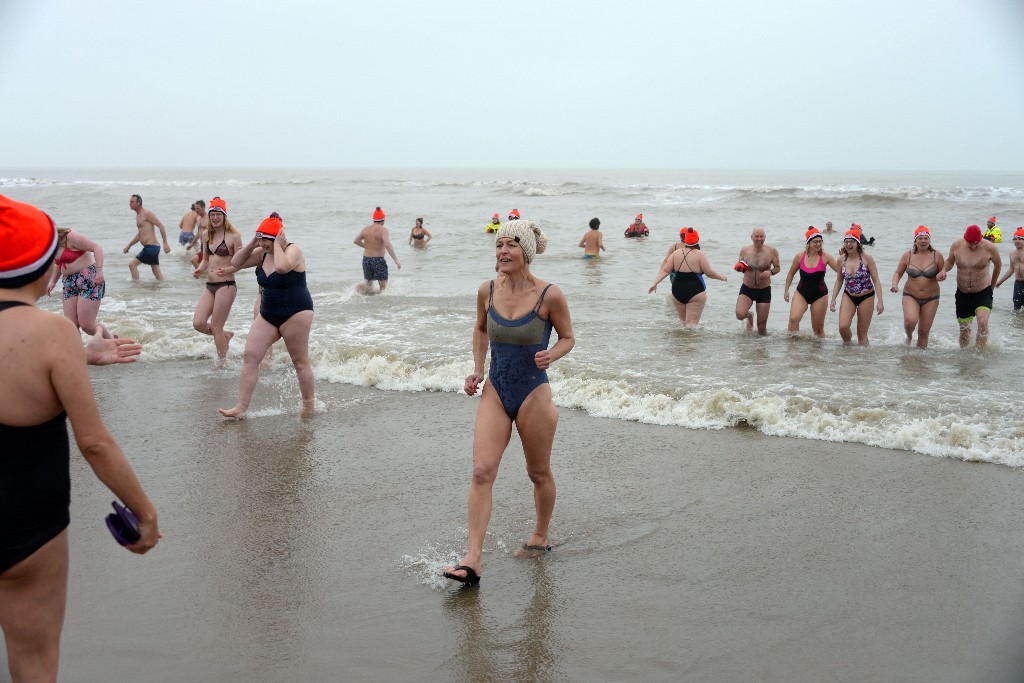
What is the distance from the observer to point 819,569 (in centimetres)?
447

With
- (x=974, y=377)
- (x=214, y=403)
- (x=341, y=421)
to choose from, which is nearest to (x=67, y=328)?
(x=341, y=421)

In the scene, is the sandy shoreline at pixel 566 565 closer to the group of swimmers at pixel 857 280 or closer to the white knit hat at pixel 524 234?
the white knit hat at pixel 524 234

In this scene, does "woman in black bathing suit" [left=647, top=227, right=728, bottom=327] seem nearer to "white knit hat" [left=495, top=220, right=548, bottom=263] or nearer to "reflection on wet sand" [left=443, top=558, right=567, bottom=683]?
"white knit hat" [left=495, top=220, right=548, bottom=263]

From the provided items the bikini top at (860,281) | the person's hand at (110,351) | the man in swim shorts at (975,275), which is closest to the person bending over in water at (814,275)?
the bikini top at (860,281)

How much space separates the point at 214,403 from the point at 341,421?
148 cm

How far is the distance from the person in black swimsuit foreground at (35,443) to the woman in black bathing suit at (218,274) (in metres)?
6.22

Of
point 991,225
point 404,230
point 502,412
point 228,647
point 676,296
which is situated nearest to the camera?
point 228,647

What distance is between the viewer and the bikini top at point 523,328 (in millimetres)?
4383

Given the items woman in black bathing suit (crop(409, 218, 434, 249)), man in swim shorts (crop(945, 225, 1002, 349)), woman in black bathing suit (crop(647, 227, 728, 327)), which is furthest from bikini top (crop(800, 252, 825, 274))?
woman in black bathing suit (crop(409, 218, 434, 249))

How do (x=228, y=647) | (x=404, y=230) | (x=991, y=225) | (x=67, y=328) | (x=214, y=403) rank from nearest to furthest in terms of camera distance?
(x=67, y=328) → (x=228, y=647) → (x=214, y=403) → (x=991, y=225) → (x=404, y=230)

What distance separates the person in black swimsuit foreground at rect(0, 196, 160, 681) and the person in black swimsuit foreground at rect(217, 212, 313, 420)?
4.60 m

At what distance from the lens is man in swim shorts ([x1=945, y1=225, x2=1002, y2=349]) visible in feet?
33.9

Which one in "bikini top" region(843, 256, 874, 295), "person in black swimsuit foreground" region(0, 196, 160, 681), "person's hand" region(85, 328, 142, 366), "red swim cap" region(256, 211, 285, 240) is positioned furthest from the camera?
"bikini top" region(843, 256, 874, 295)

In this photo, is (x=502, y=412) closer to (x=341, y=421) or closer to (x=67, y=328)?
(x=67, y=328)
